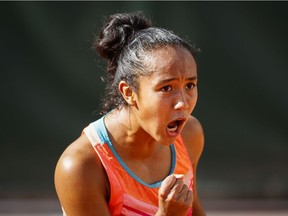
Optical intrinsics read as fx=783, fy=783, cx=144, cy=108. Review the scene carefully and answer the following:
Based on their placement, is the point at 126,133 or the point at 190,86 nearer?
the point at 190,86

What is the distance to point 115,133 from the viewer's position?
2.66m

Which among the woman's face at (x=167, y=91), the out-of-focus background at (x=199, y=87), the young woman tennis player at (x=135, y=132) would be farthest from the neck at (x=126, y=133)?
the out-of-focus background at (x=199, y=87)

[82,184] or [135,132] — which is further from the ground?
[135,132]

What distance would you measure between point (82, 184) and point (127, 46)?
0.49m

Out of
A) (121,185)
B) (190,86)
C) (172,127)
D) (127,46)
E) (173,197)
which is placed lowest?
(173,197)

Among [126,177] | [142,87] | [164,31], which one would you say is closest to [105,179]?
[126,177]

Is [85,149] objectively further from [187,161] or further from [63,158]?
[187,161]

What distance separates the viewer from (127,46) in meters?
2.62

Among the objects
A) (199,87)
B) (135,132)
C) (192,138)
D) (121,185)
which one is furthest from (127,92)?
(199,87)


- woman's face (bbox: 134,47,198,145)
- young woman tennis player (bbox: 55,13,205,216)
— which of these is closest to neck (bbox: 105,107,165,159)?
young woman tennis player (bbox: 55,13,205,216)

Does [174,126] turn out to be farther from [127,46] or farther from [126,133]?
[127,46]

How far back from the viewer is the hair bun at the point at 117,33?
266cm

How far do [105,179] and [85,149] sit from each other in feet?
0.39

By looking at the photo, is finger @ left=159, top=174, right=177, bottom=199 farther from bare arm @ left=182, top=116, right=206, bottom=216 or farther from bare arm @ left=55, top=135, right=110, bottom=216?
bare arm @ left=182, top=116, right=206, bottom=216
